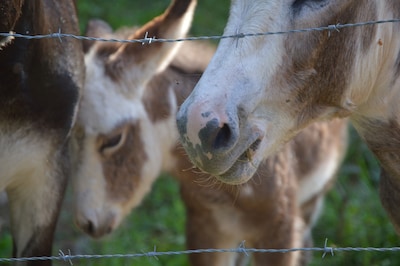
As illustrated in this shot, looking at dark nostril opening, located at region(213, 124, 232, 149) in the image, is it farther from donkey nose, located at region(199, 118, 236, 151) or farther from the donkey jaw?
the donkey jaw

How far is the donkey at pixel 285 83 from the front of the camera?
2.29 m

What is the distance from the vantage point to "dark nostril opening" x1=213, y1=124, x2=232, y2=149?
225 cm

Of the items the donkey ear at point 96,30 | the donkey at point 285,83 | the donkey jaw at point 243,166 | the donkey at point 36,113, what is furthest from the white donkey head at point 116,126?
the donkey jaw at point 243,166

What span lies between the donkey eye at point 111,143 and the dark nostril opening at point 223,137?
200 cm

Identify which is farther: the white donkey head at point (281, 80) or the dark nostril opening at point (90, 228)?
the dark nostril opening at point (90, 228)

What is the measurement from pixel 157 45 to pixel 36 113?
129 cm

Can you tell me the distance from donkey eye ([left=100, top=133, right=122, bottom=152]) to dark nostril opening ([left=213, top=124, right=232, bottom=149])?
200 centimetres

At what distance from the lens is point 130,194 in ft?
14.2

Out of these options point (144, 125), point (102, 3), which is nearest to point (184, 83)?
point (144, 125)

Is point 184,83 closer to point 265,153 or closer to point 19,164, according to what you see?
point 19,164

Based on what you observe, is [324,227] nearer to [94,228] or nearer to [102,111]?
[94,228]

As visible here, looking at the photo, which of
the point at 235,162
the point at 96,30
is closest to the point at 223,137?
the point at 235,162

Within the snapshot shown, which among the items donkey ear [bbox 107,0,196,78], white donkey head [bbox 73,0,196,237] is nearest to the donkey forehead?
white donkey head [bbox 73,0,196,237]

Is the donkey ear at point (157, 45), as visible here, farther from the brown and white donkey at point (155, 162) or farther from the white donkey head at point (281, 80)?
the white donkey head at point (281, 80)
